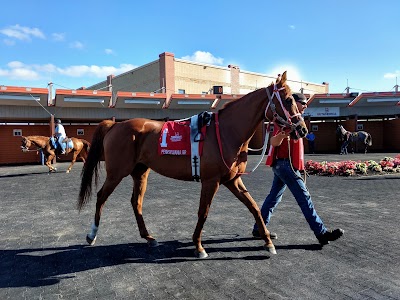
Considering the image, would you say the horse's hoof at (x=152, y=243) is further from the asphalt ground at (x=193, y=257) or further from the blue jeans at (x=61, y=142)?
the blue jeans at (x=61, y=142)

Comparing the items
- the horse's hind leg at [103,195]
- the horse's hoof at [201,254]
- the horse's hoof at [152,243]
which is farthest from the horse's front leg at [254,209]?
the horse's hind leg at [103,195]

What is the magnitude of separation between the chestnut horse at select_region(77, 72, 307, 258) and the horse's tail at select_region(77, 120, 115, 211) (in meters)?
0.03

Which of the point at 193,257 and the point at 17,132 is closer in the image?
the point at 193,257

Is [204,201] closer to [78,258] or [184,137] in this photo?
[184,137]

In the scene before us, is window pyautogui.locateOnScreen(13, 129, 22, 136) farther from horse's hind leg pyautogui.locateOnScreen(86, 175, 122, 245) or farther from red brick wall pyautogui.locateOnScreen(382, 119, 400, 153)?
red brick wall pyautogui.locateOnScreen(382, 119, 400, 153)

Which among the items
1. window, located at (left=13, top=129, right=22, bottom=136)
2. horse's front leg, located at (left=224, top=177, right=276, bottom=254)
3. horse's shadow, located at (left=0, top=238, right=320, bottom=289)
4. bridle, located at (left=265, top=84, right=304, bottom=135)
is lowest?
horse's shadow, located at (left=0, top=238, right=320, bottom=289)

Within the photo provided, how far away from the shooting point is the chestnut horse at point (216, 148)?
405 cm

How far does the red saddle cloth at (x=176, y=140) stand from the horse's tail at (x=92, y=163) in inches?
47.0

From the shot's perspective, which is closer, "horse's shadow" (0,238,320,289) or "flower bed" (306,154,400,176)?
"horse's shadow" (0,238,320,289)

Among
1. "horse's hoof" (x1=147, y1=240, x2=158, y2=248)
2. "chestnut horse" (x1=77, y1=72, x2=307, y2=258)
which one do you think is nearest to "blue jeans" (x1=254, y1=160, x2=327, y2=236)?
"chestnut horse" (x1=77, y1=72, x2=307, y2=258)

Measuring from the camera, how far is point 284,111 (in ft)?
13.0

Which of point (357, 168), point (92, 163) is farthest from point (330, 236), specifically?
point (357, 168)

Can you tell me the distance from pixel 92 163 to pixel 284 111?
312cm

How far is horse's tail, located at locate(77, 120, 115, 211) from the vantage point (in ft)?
16.1
